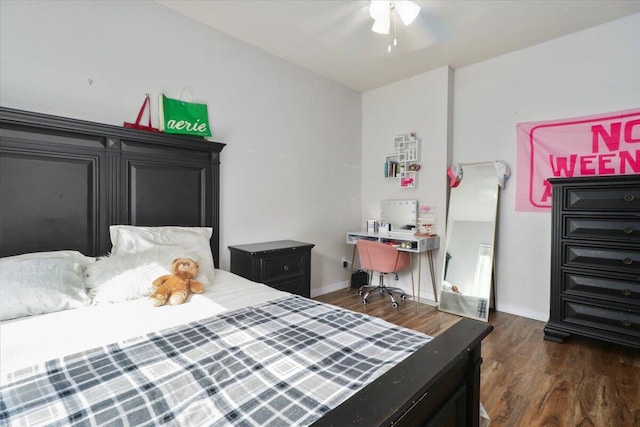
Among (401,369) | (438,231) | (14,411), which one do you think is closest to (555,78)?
(438,231)

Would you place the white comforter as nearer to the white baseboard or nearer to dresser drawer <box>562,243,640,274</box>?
dresser drawer <box>562,243,640,274</box>

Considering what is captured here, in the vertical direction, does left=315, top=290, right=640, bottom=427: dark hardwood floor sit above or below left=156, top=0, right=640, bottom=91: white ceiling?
below

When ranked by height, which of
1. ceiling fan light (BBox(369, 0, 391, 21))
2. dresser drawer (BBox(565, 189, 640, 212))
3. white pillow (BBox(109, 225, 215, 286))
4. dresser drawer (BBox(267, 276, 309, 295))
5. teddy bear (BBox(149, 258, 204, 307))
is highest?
ceiling fan light (BBox(369, 0, 391, 21))

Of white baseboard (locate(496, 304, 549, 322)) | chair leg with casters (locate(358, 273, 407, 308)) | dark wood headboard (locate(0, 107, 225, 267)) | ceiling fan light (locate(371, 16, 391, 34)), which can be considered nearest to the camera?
dark wood headboard (locate(0, 107, 225, 267))

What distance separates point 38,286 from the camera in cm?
155

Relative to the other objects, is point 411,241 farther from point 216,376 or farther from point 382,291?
point 216,376

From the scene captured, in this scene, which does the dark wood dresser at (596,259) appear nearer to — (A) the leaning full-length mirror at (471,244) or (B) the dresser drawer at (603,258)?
(B) the dresser drawer at (603,258)

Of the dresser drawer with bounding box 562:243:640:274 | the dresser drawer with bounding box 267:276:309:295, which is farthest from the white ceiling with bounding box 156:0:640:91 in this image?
the dresser drawer with bounding box 267:276:309:295

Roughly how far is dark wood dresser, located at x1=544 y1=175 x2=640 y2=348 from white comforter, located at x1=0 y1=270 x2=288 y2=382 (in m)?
2.41

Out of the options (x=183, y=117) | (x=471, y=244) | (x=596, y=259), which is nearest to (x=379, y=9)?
(x=183, y=117)

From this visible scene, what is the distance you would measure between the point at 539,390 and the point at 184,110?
3257 mm

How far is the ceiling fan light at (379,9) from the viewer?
7.76 feet

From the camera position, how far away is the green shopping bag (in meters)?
2.51

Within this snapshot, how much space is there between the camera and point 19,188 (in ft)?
6.24
